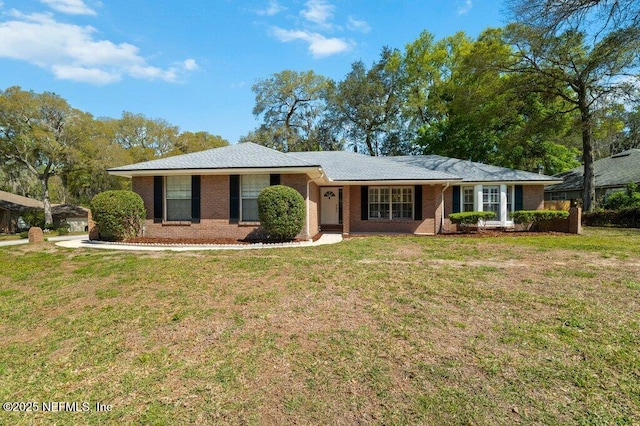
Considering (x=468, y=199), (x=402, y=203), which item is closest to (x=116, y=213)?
(x=402, y=203)

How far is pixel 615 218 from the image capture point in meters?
18.1

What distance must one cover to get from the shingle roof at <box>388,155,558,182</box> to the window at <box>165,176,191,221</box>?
12.4 m

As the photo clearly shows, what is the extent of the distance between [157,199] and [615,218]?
2269cm

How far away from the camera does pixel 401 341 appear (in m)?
3.98

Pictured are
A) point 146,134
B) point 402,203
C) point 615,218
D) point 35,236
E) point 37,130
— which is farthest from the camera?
point 146,134

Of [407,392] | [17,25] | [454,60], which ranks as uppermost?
[454,60]

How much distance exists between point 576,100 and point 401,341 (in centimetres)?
2550

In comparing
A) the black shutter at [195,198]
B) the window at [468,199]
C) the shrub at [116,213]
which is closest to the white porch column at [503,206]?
the window at [468,199]

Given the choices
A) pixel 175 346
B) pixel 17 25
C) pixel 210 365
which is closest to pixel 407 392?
pixel 210 365

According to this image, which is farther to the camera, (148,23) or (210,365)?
(148,23)

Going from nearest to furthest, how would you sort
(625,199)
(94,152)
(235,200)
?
(235,200) → (625,199) → (94,152)

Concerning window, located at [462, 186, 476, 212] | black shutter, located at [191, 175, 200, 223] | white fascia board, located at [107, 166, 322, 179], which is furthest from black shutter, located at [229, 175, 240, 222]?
window, located at [462, 186, 476, 212]

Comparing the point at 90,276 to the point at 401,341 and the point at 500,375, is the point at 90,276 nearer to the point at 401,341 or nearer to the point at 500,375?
the point at 401,341

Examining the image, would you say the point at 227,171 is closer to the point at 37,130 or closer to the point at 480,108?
the point at 480,108
